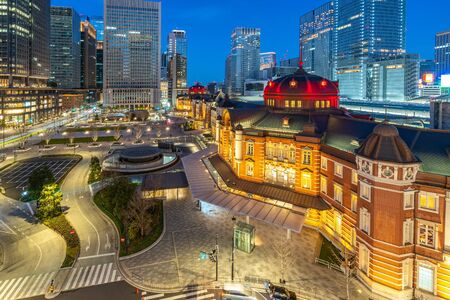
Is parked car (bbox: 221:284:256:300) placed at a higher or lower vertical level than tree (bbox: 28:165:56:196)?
lower

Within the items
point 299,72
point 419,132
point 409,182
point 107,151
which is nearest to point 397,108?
point 299,72

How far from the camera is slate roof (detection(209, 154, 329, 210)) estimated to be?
46344 millimetres

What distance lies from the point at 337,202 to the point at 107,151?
86.2 m

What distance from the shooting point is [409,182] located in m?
31.4

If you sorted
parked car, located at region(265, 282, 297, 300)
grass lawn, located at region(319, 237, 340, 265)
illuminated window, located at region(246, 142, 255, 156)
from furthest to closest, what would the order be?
illuminated window, located at region(246, 142, 255, 156) < grass lawn, located at region(319, 237, 340, 265) < parked car, located at region(265, 282, 297, 300)

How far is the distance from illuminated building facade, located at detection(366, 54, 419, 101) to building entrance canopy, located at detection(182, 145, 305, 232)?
146496 mm

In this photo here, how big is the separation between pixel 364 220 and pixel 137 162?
2457 inches

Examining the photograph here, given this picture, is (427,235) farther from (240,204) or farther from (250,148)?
(250,148)

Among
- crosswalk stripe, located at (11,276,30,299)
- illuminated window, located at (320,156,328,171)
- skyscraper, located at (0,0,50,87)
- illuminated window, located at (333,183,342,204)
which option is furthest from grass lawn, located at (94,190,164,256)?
skyscraper, located at (0,0,50,87)

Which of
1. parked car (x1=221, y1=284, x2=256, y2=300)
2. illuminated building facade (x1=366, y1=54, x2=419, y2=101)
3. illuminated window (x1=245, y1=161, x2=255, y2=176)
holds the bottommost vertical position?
parked car (x1=221, y1=284, x2=256, y2=300)

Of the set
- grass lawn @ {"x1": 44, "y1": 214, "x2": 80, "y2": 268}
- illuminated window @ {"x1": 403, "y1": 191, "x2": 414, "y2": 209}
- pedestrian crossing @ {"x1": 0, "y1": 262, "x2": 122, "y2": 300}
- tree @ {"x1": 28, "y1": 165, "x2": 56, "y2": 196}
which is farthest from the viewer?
tree @ {"x1": 28, "y1": 165, "x2": 56, "y2": 196}

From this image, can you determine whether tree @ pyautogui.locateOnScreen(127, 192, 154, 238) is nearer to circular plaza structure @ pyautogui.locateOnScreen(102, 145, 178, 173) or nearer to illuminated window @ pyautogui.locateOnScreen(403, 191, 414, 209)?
circular plaza structure @ pyautogui.locateOnScreen(102, 145, 178, 173)

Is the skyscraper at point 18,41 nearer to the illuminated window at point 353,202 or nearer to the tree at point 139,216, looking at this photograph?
the tree at point 139,216

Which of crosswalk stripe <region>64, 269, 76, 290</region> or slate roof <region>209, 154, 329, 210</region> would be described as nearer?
crosswalk stripe <region>64, 269, 76, 290</region>
